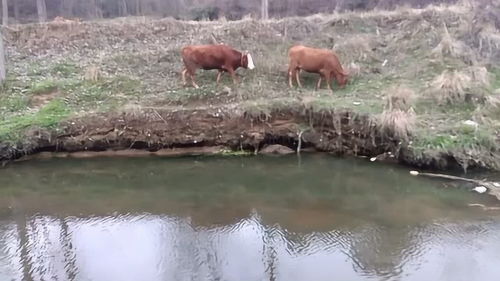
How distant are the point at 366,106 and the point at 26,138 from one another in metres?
6.47

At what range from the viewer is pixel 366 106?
35.8 ft

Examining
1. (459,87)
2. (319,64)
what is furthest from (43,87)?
(459,87)

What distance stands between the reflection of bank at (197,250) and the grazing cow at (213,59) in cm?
504

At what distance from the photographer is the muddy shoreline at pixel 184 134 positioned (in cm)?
1077

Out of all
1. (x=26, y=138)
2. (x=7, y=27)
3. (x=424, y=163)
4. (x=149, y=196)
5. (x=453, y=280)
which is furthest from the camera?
(x=7, y=27)

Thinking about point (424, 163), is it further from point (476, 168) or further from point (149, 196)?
point (149, 196)

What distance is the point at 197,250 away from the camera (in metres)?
7.04

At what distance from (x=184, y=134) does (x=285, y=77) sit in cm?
303

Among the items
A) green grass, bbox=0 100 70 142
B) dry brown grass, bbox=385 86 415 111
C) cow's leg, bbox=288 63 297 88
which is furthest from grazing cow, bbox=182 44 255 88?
dry brown grass, bbox=385 86 415 111

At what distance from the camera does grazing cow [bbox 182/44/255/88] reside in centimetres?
1220

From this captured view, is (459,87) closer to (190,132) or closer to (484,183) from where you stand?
(484,183)

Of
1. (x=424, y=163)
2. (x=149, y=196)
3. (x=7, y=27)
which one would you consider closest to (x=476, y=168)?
(x=424, y=163)

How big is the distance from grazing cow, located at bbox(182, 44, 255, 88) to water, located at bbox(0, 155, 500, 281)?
2595mm

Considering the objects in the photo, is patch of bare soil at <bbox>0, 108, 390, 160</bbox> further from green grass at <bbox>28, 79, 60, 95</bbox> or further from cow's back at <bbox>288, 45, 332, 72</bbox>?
green grass at <bbox>28, 79, 60, 95</bbox>
